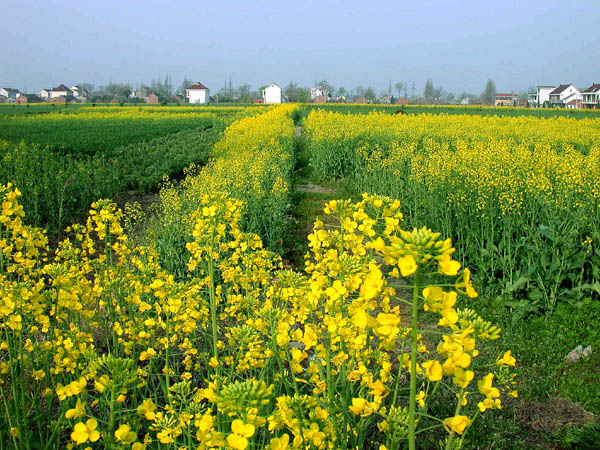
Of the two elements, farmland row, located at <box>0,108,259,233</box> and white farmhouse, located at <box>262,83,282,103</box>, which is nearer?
farmland row, located at <box>0,108,259,233</box>

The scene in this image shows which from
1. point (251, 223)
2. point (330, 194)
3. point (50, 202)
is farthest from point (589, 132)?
point (50, 202)

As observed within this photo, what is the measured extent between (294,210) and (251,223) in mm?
3785

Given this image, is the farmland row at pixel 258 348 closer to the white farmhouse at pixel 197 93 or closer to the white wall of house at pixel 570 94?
the white wall of house at pixel 570 94

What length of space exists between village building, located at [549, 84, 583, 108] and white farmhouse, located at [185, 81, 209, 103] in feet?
253

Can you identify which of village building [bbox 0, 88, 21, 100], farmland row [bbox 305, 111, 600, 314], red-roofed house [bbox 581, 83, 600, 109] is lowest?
farmland row [bbox 305, 111, 600, 314]

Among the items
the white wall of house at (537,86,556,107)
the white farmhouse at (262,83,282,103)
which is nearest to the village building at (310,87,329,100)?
the white farmhouse at (262,83,282,103)

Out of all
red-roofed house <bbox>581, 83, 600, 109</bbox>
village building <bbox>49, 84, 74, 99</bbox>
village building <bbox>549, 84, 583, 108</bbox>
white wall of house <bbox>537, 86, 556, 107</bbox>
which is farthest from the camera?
village building <bbox>49, 84, 74, 99</bbox>

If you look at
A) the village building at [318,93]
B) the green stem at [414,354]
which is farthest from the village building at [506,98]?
the green stem at [414,354]

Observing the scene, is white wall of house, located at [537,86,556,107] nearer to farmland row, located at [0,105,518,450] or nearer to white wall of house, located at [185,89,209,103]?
white wall of house, located at [185,89,209,103]

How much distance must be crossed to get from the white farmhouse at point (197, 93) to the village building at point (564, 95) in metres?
77.0

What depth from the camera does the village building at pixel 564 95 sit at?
310ft

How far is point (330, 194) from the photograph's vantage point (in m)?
12.4

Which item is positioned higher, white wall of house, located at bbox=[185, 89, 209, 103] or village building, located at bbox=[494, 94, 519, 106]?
white wall of house, located at bbox=[185, 89, 209, 103]

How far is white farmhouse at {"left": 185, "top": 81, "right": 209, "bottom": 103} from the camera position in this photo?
120 m
